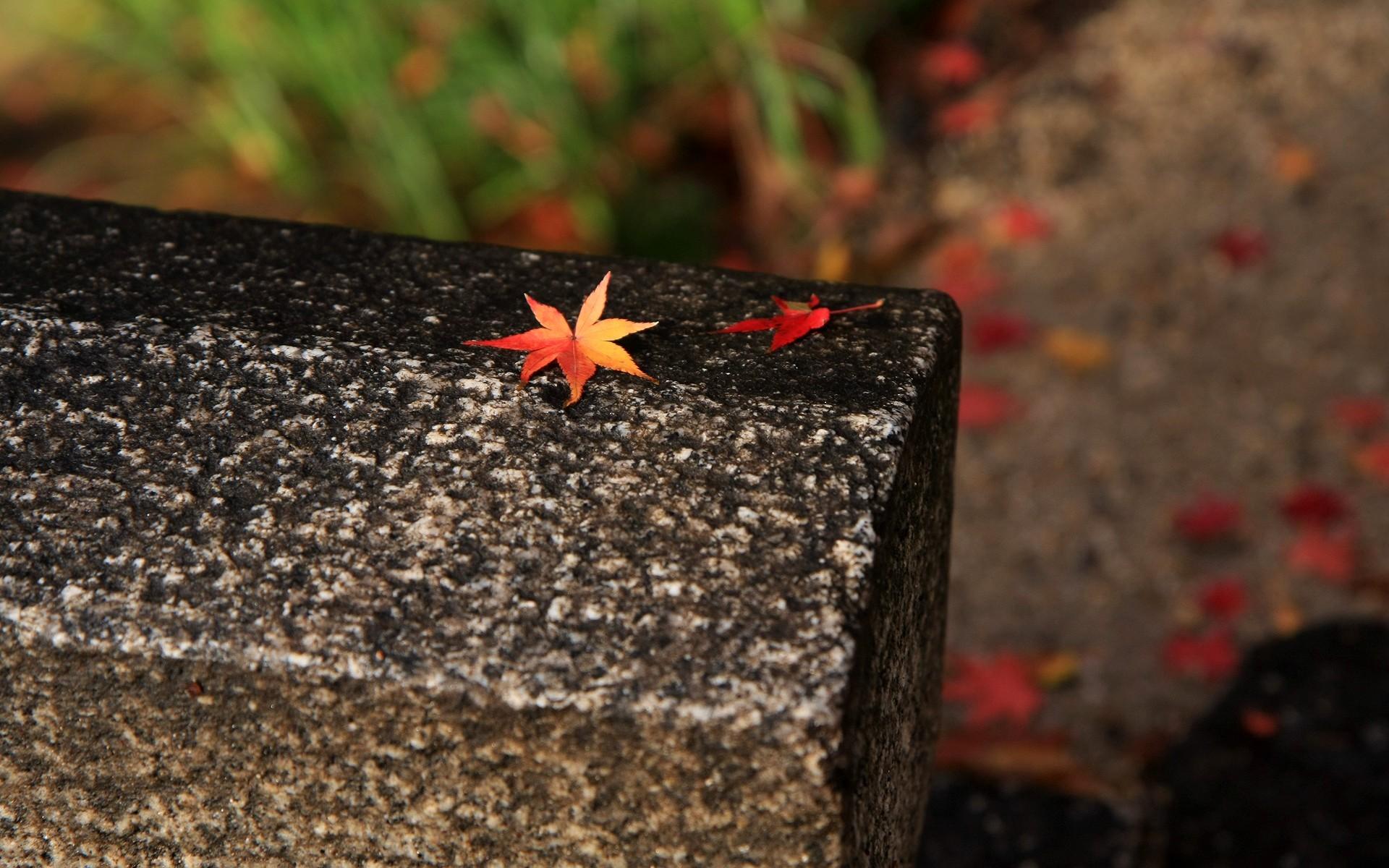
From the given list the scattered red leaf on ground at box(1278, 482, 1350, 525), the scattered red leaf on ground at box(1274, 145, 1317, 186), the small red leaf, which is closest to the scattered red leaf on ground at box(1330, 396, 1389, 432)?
the scattered red leaf on ground at box(1278, 482, 1350, 525)

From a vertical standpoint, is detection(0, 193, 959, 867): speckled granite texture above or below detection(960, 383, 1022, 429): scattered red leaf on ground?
below

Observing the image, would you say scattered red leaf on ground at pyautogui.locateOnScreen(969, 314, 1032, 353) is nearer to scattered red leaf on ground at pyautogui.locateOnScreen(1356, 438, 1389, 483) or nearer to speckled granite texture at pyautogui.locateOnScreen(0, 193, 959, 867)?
scattered red leaf on ground at pyautogui.locateOnScreen(1356, 438, 1389, 483)

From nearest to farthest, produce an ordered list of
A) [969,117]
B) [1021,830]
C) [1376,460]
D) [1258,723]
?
[1021,830], [1258,723], [1376,460], [969,117]

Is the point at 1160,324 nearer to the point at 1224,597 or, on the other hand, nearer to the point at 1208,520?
the point at 1208,520

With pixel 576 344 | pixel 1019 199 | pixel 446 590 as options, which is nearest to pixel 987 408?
pixel 1019 199

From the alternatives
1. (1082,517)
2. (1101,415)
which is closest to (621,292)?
(1082,517)
